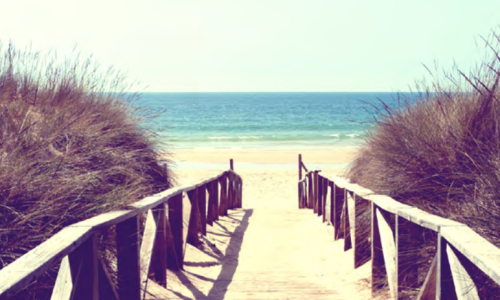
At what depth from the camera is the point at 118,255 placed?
12.1ft

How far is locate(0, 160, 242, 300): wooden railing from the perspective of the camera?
2334 millimetres

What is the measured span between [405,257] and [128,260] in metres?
1.97

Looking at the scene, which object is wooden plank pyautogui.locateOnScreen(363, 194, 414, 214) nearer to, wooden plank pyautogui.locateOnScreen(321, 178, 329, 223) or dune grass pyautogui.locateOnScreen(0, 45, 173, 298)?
dune grass pyautogui.locateOnScreen(0, 45, 173, 298)

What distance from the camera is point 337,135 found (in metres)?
42.3

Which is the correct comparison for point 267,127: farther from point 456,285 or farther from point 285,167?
point 456,285

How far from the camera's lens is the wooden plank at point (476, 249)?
7.46 ft

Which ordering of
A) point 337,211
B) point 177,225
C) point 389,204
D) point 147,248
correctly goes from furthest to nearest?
point 337,211, point 177,225, point 147,248, point 389,204

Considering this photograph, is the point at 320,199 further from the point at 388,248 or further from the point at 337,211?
the point at 388,248

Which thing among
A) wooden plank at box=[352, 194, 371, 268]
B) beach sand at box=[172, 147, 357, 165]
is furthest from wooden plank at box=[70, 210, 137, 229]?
beach sand at box=[172, 147, 357, 165]

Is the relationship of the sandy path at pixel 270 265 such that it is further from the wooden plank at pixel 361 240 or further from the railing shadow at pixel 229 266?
the wooden plank at pixel 361 240

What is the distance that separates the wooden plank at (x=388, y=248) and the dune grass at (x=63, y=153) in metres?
2.00

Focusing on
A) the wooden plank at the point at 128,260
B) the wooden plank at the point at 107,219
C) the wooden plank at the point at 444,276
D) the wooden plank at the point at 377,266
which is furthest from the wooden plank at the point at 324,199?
the wooden plank at the point at 444,276

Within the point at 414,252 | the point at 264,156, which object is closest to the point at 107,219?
the point at 414,252

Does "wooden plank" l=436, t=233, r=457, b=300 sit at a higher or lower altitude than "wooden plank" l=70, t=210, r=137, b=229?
lower
